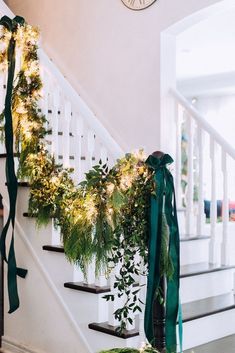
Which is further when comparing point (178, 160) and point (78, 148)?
point (178, 160)

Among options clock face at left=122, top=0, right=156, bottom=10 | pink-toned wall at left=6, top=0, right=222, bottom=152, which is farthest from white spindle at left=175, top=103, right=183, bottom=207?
clock face at left=122, top=0, right=156, bottom=10

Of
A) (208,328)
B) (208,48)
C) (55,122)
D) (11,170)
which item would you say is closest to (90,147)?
(55,122)

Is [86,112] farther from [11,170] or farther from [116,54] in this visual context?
[116,54]

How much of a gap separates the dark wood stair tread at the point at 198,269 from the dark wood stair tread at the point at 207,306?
0.19m

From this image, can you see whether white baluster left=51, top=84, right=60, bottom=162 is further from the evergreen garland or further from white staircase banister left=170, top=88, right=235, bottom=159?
white staircase banister left=170, top=88, right=235, bottom=159

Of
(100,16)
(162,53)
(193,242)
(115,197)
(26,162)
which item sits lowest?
(193,242)

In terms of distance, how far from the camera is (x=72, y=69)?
4.72 metres

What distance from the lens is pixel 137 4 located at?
13.5 feet

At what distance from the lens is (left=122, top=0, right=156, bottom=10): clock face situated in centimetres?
402

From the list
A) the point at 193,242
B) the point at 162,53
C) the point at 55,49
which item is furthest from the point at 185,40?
the point at 193,242

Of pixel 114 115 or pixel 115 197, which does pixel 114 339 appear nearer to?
pixel 115 197

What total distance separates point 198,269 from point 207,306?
0.32 meters

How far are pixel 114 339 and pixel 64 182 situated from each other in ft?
3.24

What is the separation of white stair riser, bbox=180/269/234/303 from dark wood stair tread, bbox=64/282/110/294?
623mm
